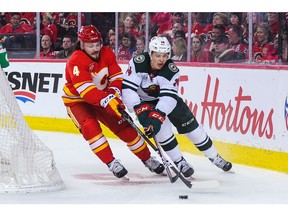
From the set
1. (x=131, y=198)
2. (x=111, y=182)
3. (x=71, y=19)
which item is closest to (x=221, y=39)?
(x=71, y=19)

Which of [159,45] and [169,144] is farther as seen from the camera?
[169,144]

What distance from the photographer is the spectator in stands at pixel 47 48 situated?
11023 mm

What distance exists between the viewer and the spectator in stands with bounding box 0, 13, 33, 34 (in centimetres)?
1123

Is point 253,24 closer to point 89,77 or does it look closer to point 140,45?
point 140,45

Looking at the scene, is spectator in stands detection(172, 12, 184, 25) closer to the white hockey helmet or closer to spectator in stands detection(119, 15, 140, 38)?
spectator in stands detection(119, 15, 140, 38)

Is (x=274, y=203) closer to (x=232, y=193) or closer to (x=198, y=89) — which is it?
(x=232, y=193)

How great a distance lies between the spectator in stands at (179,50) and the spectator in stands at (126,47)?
68 cm

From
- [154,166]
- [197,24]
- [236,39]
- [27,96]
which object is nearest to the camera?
[154,166]

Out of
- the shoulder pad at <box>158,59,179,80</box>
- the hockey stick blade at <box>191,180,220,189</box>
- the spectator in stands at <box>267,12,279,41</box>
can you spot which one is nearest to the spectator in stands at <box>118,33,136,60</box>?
the spectator in stands at <box>267,12,279,41</box>

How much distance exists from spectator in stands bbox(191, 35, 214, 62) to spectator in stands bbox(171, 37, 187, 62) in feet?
0.35

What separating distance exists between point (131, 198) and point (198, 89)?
8.78 feet

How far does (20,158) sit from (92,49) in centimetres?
104

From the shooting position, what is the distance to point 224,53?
9383 mm

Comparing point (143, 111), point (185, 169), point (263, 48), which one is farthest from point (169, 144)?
point (263, 48)
